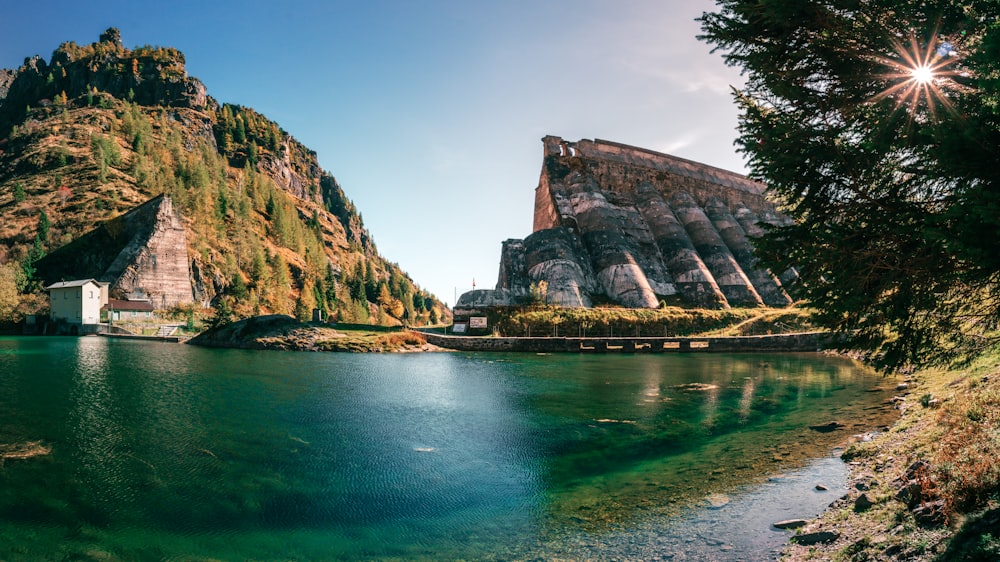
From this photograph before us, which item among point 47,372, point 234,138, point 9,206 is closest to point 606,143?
point 47,372

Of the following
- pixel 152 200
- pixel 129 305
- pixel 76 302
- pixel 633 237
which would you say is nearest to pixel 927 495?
pixel 633 237

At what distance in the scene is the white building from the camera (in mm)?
71688

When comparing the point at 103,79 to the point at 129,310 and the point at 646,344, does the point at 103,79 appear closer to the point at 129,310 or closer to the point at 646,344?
the point at 129,310

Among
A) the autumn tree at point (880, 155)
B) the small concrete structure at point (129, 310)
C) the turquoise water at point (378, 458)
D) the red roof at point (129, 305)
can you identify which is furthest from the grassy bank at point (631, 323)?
the red roof at point (129, 305)

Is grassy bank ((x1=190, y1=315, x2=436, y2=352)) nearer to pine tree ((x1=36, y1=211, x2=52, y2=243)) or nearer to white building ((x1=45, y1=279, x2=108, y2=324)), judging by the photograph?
white building ((x1=45, y1=279, x2=108, y2=324))

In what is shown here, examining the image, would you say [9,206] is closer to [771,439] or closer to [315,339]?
[315,339]

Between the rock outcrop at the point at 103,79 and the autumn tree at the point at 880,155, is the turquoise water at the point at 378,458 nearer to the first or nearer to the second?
the autumn tree at the point at 880,155

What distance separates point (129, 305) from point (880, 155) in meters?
95.4

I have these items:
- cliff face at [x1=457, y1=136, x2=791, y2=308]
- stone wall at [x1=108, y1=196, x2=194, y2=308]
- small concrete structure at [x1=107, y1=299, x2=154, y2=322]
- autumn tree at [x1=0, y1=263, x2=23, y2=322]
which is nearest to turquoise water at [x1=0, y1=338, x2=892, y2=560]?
cliff face at [x1=457, y1=136, x2=791, y2=308]

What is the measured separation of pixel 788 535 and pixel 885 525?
6.00ft

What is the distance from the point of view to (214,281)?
97.2 metres

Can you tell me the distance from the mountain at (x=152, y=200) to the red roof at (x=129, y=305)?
11.3 ft

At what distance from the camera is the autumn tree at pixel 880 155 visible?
7320mm

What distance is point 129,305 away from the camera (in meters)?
77.8
